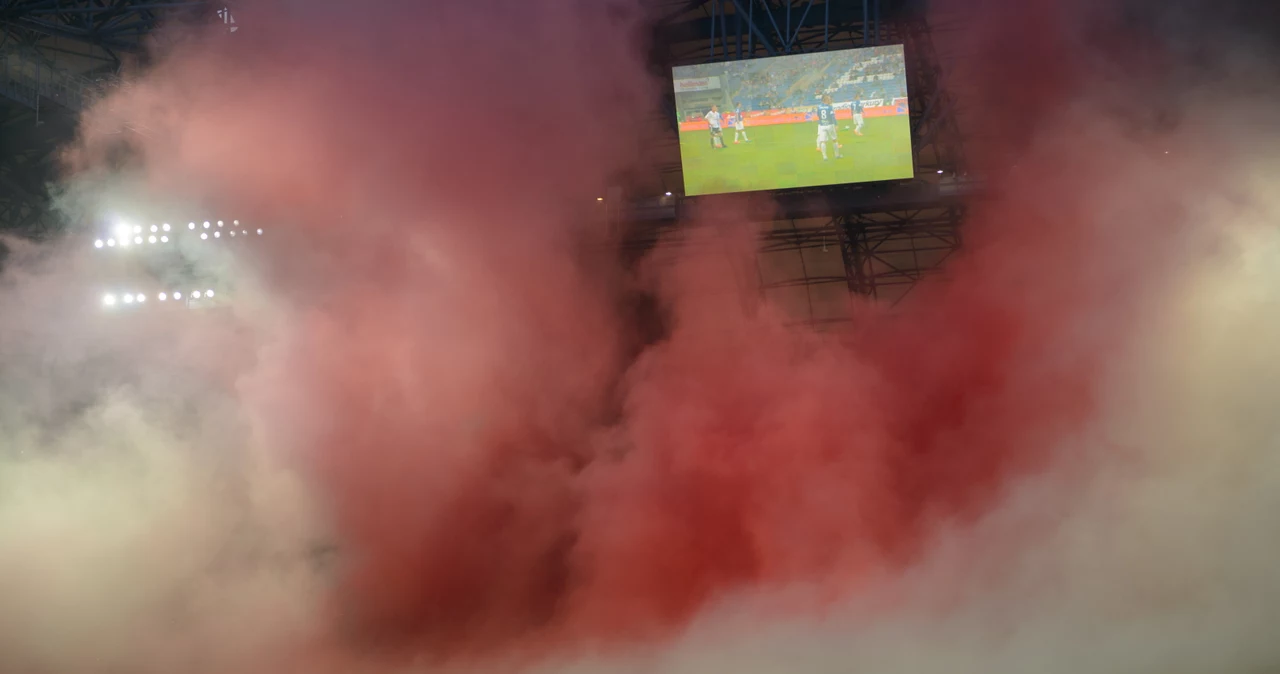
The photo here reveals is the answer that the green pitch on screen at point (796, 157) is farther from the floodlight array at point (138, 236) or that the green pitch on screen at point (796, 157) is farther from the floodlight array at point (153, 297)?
the floodlight array at point (138, 236)

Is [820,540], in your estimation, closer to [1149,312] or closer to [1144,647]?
[1144,647]

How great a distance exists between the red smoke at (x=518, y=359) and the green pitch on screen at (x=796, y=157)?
1131mm

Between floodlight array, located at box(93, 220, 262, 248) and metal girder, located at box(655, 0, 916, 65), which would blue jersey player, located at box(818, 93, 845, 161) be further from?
floodlight array, located at box(93, 220, 262, 248)

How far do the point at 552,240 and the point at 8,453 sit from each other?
574 cm

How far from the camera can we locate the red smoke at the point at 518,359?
27.5ft

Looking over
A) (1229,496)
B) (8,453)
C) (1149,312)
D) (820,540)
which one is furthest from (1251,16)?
(8,453)

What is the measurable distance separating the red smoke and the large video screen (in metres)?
1.02

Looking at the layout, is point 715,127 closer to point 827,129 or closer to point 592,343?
point 827,129

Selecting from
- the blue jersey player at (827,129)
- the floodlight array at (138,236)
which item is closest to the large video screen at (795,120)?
the blue jersey player at (827,129)

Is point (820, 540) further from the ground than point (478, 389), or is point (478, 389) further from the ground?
point (478, 389)

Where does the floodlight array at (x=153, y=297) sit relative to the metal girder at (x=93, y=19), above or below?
below

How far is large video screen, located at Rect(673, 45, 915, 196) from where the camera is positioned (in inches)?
371

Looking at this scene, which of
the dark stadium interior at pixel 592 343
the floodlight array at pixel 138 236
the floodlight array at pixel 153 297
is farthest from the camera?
the floodlight array at pixel 138 236

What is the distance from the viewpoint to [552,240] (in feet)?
30.5
